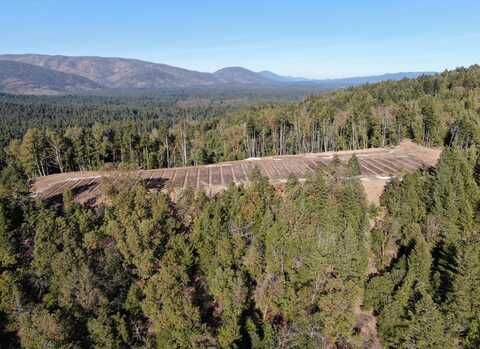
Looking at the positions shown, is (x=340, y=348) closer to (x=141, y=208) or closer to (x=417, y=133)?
(x=141, y=208)

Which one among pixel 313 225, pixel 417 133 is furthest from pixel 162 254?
pixel 417 133

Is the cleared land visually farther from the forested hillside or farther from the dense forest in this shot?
the forested hillside

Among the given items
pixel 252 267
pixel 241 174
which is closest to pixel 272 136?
pixel 241 174

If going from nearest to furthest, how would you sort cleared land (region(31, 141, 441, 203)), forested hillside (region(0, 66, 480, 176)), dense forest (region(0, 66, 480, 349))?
dense forest (region(0, 66, 480, 349)), cleared land (region(31, 141, 441, 203)), forested hillside (region(0, 66, 480, 176))

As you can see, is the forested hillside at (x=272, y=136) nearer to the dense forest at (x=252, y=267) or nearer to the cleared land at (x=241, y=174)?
the cleared land at (x=241, y=174)

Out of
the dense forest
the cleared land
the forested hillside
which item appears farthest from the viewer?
the forested hillside

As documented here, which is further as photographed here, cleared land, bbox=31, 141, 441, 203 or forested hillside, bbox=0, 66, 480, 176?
Answer: forested hillside, bbox=0, 66, 480, 176

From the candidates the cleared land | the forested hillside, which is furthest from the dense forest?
the forested hillside

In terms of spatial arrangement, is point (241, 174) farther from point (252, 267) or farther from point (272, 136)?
point (272, 136)
